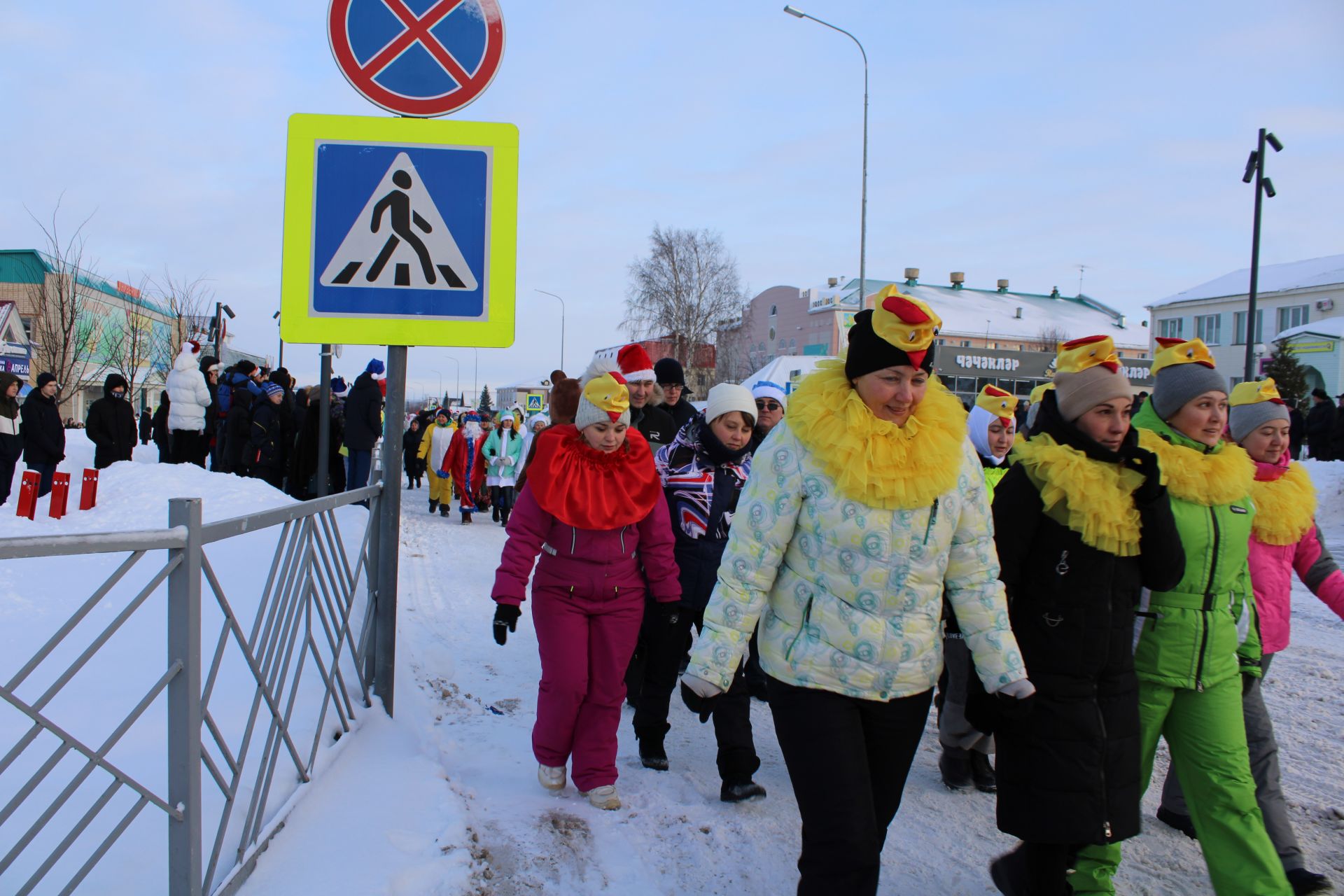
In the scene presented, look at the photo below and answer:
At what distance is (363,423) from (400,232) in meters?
8.23

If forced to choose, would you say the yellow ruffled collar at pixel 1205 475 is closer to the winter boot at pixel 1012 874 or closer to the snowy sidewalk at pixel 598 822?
the winter boot at pixel 1012 874

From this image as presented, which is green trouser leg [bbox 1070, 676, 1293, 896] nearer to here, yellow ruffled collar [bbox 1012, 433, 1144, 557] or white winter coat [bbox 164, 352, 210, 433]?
yellow ruffled collar [bbox 1012, 433, 1144, 557]

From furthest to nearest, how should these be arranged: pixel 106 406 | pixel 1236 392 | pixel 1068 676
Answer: pixel 106 406 < pixel 1236 392 < pixel 1068 676

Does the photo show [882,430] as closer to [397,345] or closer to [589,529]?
[589,529]

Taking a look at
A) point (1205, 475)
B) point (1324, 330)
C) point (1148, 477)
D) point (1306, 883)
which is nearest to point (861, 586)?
point (1148, 477)

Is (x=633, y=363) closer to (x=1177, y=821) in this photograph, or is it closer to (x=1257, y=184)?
(x=1177, y=821)

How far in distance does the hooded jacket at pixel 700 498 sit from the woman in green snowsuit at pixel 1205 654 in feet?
5.89

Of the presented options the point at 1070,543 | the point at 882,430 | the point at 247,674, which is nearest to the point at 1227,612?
the point at 1070,543

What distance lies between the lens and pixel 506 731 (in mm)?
4777

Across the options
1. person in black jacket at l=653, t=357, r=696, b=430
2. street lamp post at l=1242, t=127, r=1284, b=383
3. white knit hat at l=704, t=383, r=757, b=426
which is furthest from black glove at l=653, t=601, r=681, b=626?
street lamp post at l=1242, t=127, r=1284, b=383

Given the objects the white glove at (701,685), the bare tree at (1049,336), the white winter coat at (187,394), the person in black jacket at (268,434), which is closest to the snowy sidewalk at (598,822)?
the white glove at (701,685)

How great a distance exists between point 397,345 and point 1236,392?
11.5 ft

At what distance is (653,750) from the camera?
14.7 feet

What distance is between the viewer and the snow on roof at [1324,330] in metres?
43.8
